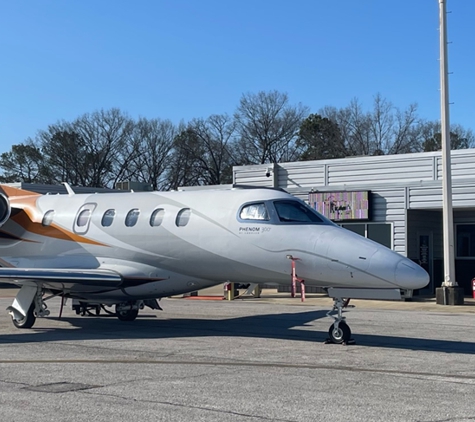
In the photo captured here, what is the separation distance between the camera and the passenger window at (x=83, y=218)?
18109 mm

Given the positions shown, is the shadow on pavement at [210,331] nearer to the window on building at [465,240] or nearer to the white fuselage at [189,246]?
the white fuselage at [189,246]

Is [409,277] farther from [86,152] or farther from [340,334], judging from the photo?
[86,152]

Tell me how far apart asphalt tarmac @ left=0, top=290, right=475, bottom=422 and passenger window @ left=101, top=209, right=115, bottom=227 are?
2309 millimetres

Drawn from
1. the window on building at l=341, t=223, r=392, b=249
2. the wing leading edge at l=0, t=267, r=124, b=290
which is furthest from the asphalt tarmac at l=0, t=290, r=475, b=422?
the window on building at l=341, t=223, r=392, b=249

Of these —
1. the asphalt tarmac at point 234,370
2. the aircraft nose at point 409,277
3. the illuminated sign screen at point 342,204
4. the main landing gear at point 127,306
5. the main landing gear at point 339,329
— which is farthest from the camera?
the illuminated sign screen at point 342,204

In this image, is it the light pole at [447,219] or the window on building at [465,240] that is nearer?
the light pole at [447,219]

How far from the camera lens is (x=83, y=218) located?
18.2m

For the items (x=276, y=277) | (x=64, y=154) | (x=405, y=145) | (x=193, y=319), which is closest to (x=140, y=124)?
(x=64, y=154)

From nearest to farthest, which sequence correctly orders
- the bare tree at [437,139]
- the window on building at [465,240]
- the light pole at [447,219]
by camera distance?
the light pole at [447,219], the window on building at [465,240], the bare tree at [437,139]

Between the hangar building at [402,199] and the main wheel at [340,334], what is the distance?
1491 centimetres

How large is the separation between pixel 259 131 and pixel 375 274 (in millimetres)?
62698

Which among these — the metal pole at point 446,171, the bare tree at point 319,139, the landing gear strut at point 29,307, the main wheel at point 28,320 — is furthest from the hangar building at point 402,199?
the bare tree at point 319,139

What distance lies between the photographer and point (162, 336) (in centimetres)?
1583

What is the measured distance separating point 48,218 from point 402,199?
14.6 meters
